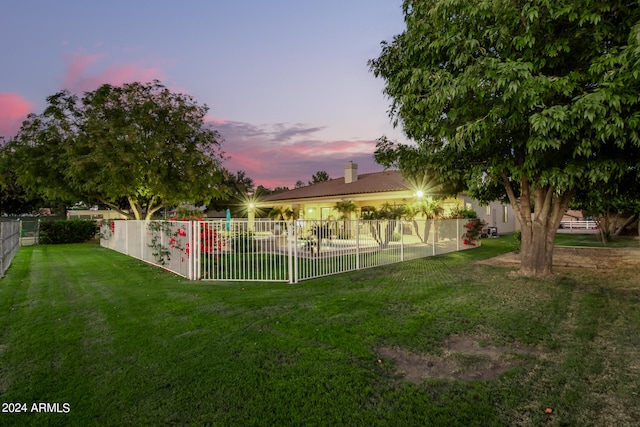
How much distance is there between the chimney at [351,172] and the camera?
24.6 meters

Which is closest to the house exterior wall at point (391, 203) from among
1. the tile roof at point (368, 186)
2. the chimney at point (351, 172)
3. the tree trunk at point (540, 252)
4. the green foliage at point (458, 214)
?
the tile roof at point (368, 186)

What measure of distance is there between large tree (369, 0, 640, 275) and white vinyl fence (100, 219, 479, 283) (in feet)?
10.7

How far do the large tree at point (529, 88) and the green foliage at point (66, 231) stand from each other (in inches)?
910

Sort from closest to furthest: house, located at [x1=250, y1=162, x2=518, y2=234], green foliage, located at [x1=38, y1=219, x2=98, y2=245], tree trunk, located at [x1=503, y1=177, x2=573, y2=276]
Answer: tree trunk, located at [x1=503, y1=177, x2=573, y2=276]
house, located at [x1=250, y1=162, x2=518, y2=234]
green foliage, located at [x1=38, y1=219, x2=98, y2=245]

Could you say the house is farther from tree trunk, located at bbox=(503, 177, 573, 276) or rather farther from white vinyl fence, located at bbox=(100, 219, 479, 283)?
tree trunk, located at bbox=(503, 177, 573, 276)

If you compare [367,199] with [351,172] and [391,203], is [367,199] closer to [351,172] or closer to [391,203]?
[391,203]

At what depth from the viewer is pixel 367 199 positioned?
2070 cm

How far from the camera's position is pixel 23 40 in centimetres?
1433

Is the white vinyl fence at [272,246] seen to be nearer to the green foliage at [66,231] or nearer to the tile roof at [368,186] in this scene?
the tile roof at [368,186]

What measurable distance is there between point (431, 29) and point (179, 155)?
52.4 feet

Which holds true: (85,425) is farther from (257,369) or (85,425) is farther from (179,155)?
(179,155)

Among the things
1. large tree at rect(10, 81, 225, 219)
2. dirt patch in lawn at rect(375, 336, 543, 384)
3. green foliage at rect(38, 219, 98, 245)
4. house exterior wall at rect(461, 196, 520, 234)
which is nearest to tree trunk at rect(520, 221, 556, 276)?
dirt patch in lawn at rect(375, 336, 543, 384)

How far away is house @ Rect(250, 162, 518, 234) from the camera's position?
63.5ft

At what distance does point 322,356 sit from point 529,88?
208 inches
